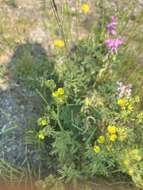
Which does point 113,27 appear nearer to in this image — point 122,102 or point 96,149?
point 122,102

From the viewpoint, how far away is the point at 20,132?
3924mm

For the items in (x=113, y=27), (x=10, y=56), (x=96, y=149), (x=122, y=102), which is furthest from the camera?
(x=10, y=56)

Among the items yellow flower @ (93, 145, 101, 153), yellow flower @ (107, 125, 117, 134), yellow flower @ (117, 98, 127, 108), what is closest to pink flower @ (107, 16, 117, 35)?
yellow flower @ (117, 98, 127, 108)

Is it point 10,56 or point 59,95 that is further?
point 10,56

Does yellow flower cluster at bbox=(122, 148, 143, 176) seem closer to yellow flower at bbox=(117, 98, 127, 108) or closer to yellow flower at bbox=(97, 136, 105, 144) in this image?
yellow flower at bbox=(97, 136, 105, 144)

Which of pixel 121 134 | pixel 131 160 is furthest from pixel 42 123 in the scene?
pixel 131 160

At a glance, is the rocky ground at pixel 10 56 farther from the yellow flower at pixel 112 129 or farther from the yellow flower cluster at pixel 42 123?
the yellow flower at pixel 112 129

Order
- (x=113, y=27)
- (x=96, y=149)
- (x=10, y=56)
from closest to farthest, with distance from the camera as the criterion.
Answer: (x=96, y=149) < (x=113, y=27) < (x=10, y=56)

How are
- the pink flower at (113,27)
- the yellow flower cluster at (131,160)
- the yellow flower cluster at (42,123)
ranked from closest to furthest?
the yellow flower cluster at (131,160), the yellow flower cluster at (42,123), the pink flower at (113,27)

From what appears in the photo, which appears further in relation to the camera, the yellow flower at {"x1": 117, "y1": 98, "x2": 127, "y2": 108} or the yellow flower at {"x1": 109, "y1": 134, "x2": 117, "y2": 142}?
the yellow flower at {"x1": 117, "y1": 98, "x2": 127, "y2": 108}

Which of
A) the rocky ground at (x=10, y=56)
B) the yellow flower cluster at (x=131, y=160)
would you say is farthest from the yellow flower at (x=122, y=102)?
the rocky ground at (x=10, y=56)

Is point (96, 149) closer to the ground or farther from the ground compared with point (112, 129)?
closer to the ground

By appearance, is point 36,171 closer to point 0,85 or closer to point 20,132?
point 20,132

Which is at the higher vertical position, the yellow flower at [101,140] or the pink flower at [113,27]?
the pink flower at [113,27]
